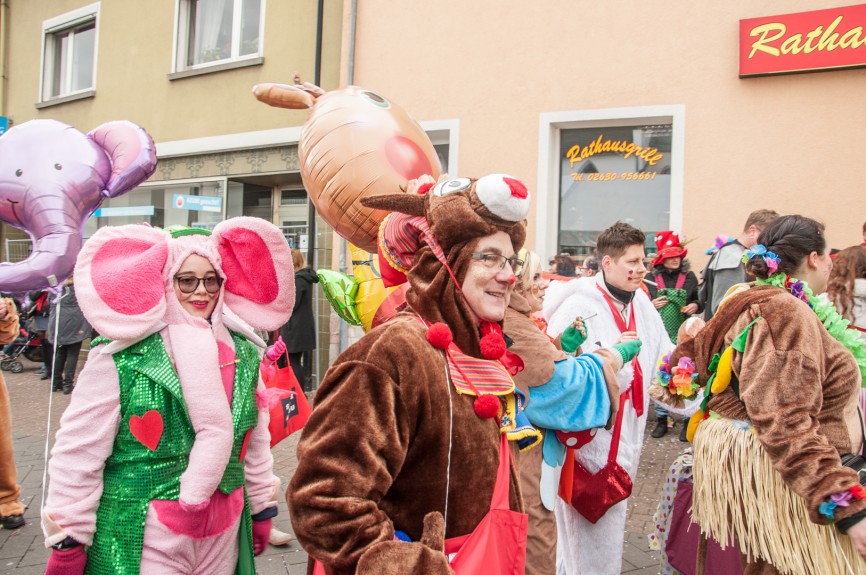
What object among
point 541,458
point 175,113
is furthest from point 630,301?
point 175,113

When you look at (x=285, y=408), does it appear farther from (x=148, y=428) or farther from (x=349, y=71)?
(x=349, y=71)

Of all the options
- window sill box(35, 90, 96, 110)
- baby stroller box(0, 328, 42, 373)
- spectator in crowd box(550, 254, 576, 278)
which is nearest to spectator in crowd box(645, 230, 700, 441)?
spectator in crowd box(550, 254, 576, 278)

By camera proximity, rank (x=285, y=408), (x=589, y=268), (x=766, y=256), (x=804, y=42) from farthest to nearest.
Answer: (x=589, y=268)
(x=804, y=42)
(x=285, y=408)
(x=766, y=256)

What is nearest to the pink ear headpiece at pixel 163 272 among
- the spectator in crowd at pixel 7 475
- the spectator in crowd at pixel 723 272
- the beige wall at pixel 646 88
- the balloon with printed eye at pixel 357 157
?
the balloon with printed eye at pixel 357 157

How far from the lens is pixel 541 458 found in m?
2.66

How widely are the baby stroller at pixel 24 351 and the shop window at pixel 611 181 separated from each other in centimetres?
900

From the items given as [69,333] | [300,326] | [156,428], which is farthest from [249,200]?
[156,428]

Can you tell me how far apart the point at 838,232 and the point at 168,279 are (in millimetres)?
6120

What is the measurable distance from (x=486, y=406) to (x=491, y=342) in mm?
195

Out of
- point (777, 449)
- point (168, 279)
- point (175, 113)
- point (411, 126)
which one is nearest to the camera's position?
point (777, 449)

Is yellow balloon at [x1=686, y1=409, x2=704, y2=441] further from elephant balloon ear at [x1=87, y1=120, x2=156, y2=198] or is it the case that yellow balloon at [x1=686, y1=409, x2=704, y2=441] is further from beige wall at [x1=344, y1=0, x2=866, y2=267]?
beige wall at [x1=344, y1=0, x2=866, y2=267]

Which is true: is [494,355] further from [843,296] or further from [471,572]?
[843,296]

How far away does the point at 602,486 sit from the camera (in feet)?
10.4

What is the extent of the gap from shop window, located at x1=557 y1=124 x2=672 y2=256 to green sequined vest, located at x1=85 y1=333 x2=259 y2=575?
19.9 feet
